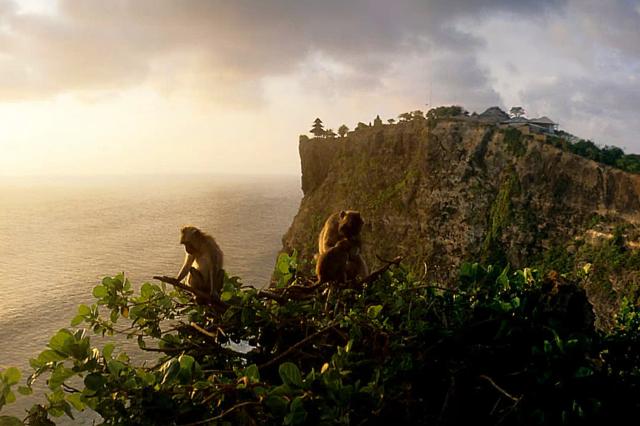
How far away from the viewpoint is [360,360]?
130 inches

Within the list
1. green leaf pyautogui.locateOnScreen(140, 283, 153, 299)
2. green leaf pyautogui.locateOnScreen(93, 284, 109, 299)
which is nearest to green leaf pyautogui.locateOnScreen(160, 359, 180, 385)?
green leaf pyautogui.locateOnScreen(140, 283, 153, 299)

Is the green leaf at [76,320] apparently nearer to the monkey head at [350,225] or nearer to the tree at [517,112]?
the monkey head at [350,225]

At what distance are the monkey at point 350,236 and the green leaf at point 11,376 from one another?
450 centimetres

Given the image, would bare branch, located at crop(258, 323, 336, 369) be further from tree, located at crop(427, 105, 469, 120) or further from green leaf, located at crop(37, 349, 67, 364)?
tree, located at crop(427, 105, 469, 120)

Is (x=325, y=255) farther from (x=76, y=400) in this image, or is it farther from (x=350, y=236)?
(x=76, y=400)

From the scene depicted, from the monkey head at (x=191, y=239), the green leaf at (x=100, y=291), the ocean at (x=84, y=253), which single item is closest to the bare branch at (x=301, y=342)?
the green leaf at (x=100, y=291)

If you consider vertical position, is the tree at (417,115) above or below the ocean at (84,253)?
above

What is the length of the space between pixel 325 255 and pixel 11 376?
4.13 metres

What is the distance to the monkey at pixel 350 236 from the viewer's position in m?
7.16

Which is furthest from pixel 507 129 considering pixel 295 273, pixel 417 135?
pixel 295 273

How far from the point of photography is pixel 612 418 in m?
3.15

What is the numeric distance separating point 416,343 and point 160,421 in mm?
1902

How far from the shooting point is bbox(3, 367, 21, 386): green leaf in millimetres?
2781

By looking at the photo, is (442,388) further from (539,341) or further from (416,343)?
(539,341)
